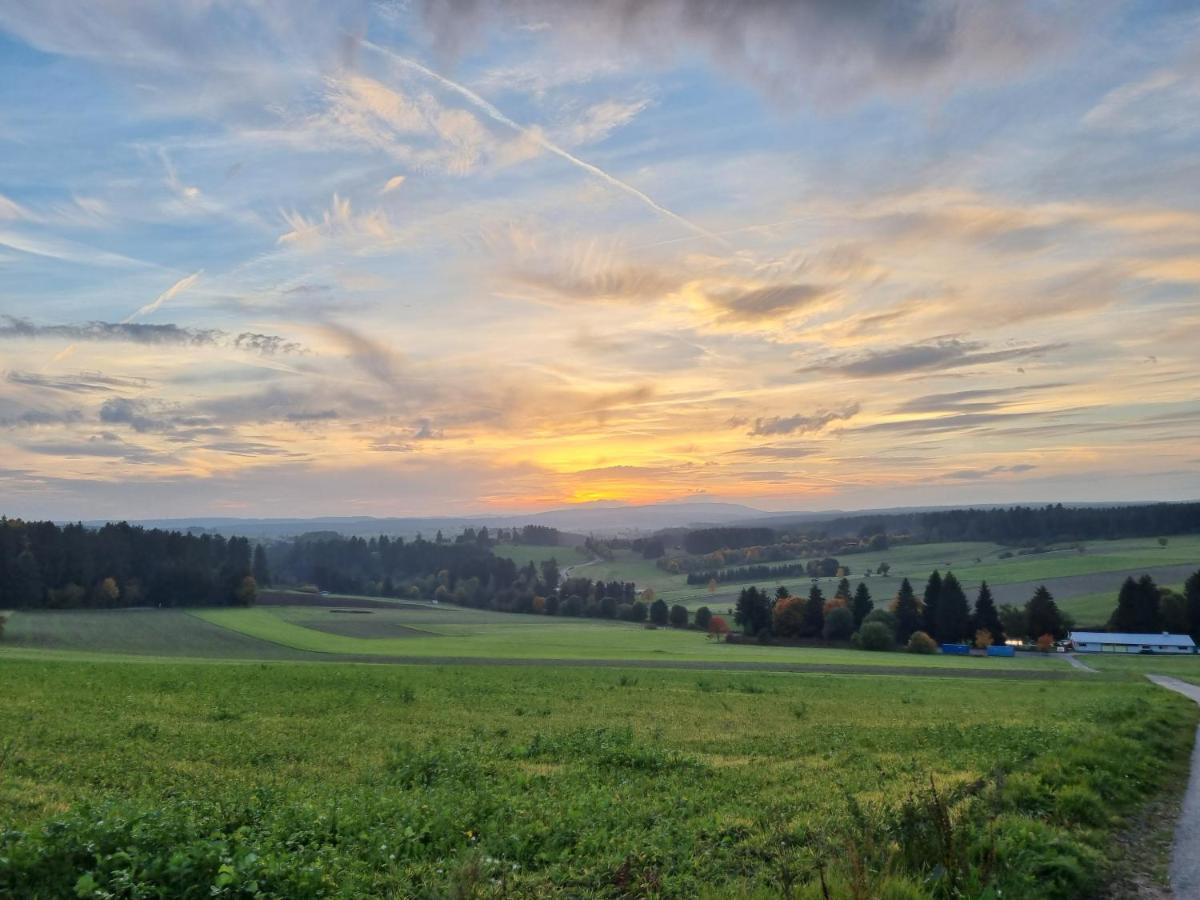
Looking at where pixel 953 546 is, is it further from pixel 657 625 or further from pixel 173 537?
pixel 173 537

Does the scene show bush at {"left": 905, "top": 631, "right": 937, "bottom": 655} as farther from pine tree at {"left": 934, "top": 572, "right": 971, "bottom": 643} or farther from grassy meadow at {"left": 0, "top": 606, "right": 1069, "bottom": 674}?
pine tree at {"left": 934, "top": 572, "right": 971, "bottom": 643}

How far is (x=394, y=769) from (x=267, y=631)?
266ft

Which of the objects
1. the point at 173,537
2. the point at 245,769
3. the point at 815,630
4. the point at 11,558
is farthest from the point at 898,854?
the point at 173,537

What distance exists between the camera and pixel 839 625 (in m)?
99.3

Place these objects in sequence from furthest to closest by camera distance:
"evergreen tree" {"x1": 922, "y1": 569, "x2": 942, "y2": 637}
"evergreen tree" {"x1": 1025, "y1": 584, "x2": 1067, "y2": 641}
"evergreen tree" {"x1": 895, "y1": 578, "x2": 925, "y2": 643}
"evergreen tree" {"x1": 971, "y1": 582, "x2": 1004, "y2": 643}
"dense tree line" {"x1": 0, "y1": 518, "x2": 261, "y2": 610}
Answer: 1. "dense tree line" {"x1": 0, "y1": 518, "x2": 261, "y2": 610}
2. "evergreen tree" {"x1": 1025, "y1": 584, "x2": 1067, "y2": 641}
3. "evergreen tree" {"x1": 922, "y1": 569, "x2": 942, "y2": 637}
4. "evergreen tree" {"x1": 895, "y1": 578, "x2": 925, "y2": 643}
5. "evergreen tree" {"x1": 971, "y1": 582, "x2": 1004, "y2": 643}

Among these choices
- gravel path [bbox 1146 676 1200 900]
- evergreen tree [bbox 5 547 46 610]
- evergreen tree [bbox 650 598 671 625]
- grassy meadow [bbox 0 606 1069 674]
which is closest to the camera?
gravel path [bbox 1146 676 1200 900]

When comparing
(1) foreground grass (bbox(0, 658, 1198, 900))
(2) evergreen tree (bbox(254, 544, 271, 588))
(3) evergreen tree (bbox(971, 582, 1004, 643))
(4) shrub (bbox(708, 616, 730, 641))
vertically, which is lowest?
(4) shrub (bbox(708, 616, 730, 641))

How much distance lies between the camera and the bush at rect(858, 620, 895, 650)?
9288 centimetres

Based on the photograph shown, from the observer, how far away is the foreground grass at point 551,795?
8.52m

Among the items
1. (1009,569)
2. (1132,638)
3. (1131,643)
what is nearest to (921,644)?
(1131,643)

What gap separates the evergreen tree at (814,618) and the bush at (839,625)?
213cm

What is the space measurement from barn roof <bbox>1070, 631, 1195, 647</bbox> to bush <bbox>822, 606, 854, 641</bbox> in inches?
1042

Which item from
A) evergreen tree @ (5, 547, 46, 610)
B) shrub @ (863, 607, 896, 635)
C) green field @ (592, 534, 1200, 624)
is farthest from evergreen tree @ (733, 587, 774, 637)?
evergreen tree @ (5, 547, 46, 610)

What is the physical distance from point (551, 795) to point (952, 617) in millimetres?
96248
